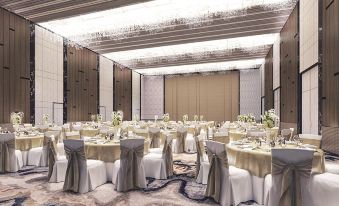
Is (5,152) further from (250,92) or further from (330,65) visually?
(250,92)

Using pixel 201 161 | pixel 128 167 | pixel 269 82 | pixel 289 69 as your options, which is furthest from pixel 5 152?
pixel 269 82

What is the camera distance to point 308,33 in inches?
284

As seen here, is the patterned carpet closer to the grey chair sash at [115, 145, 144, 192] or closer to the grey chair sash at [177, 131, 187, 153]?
the grey chair sash at [115, 145, 144, 192]

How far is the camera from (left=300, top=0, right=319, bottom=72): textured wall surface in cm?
665

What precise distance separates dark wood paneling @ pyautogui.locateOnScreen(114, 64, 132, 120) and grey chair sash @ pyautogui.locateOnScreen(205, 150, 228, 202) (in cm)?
1261

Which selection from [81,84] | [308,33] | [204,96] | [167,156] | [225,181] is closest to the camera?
[225,181]

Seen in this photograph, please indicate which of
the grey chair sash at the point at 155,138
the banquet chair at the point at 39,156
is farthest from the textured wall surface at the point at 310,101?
the banquet chair at the point at 39,156

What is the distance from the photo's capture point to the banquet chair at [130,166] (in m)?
3.93

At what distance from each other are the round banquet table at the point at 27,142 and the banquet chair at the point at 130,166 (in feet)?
9.02

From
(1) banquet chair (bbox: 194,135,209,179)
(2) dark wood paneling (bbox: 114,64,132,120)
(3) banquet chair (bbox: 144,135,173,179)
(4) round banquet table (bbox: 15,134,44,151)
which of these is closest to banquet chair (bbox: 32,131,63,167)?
(4) round banquet table (bbox: 15,134,44,151)

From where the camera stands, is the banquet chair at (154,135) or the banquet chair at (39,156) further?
the banquet chair at (154,135)

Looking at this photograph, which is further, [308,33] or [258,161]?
[308,33]

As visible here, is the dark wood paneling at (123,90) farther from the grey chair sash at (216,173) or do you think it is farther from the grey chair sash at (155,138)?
the grey chair sash at (216,173)

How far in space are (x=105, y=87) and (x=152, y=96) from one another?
6.20m
